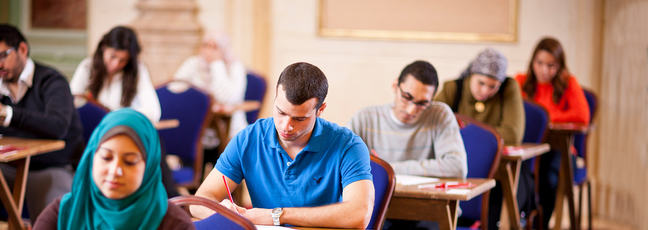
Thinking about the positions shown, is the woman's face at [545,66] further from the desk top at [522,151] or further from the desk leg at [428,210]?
the desk leg at [428,210]

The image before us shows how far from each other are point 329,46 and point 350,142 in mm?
4565

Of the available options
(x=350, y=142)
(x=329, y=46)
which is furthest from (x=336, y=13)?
(x=350, y=142)

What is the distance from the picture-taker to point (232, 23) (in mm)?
7250

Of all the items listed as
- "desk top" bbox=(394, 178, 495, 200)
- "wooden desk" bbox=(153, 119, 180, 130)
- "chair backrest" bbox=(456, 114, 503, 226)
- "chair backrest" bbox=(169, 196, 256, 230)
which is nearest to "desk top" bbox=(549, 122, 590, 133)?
"chair backrest" bbox=(456, 114, 503, 226)

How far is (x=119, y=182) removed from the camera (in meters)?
1.69

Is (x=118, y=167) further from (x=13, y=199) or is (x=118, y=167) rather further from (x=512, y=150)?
(x=512, y=150)

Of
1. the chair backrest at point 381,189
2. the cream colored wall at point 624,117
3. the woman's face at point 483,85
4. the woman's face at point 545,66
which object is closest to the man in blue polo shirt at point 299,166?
the chair backrest at point 381,189

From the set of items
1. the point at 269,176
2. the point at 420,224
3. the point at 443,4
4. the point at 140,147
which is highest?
the point at 443,4

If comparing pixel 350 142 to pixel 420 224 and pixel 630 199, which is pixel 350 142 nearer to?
pixel 420 224

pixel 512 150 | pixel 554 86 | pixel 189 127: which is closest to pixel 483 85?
pixel 512 150

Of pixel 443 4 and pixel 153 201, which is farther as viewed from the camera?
pixel 443 4

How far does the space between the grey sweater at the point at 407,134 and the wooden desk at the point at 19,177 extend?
1337mm

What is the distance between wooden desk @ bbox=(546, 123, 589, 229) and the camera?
4922 mm

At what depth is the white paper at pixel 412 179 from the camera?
3094 millimetres
